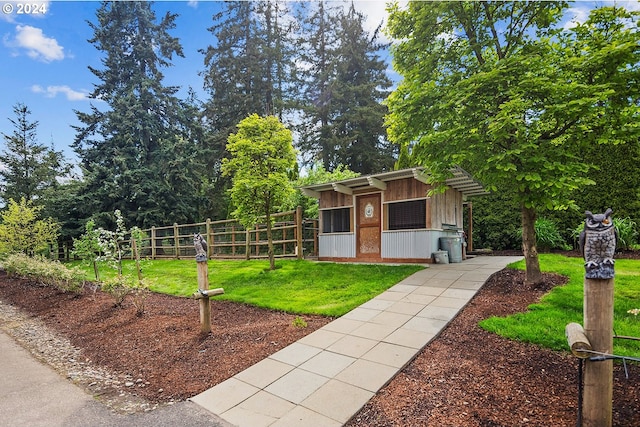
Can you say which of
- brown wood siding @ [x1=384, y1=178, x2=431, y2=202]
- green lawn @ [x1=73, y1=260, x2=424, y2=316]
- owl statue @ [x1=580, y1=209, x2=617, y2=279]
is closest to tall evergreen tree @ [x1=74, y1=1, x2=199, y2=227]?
green lawn @ [x1=73, y1=260, x2=424, y2=316]

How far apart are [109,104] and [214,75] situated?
22.9ft

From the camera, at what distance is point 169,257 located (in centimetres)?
1492

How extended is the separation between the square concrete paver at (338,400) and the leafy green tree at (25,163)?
23.2m

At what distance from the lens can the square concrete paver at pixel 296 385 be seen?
111 inches

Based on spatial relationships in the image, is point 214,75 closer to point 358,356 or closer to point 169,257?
point 169,257

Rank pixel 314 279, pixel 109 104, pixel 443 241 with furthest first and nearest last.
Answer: pixel 109 104
pixel 443 241
pixel 314 279

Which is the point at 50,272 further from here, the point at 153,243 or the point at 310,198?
the point at 310,198

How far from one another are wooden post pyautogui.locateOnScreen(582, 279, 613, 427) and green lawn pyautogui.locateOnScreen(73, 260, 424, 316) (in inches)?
126

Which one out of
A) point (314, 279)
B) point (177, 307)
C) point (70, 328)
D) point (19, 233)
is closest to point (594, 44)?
point (314, 279)

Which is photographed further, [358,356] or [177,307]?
[177,307]

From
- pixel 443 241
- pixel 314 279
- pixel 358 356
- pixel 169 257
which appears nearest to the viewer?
pixel 358 356

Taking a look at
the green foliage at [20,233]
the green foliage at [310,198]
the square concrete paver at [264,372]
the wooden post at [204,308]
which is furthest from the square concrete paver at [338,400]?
the green foliage at [20,233]

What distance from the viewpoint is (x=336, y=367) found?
128 inches

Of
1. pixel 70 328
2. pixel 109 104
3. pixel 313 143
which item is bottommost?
pixel 70 328
